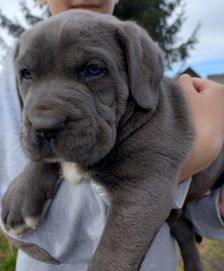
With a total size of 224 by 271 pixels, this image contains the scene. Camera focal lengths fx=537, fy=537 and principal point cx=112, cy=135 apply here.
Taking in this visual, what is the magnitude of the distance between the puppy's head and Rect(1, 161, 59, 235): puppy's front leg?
0.28 meters

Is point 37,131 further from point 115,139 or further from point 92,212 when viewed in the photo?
point 92,212

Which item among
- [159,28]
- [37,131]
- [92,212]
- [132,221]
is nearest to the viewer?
[37,131]

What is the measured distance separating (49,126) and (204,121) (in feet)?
2.84

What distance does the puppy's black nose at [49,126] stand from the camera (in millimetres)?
1793

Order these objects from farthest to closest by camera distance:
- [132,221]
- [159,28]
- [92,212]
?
[159,28] < [92,212] < [132,221]

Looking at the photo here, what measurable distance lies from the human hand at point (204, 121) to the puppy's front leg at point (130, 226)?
27 centimetres

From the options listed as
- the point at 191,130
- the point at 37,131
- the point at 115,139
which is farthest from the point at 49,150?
the point at 191,130

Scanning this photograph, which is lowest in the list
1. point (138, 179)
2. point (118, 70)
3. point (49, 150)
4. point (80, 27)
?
point (138, 179)

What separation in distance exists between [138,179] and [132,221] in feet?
0.52

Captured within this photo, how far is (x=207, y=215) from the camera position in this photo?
2551 millimetres

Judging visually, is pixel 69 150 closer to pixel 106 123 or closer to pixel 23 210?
pixel 106 123

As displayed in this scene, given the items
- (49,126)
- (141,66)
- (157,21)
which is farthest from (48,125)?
(157,21)

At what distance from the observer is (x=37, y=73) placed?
200 centimetres

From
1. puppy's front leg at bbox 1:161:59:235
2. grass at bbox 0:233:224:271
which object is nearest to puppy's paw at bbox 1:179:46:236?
puppy's front leg at bbox 1:161:59:235
